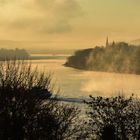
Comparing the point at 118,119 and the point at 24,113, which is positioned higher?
the point at 24,113

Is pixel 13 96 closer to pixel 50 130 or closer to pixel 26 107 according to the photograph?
pixel 26 107

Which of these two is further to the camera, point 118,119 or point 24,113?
point 118,119

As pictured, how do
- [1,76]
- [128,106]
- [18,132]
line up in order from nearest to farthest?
[18,132] < [1,76] < [128,106]

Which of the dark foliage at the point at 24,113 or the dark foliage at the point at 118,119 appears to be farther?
the dark foliage at the point at 118,119

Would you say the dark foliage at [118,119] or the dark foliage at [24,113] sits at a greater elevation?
the dark foliage at [24,113]

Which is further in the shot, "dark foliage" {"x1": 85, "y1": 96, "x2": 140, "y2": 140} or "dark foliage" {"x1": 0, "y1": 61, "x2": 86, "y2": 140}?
"dark foliage" {"x1": 85, "y1": 96, "x2": 140, "y2": 140}

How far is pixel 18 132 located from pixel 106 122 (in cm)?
1154

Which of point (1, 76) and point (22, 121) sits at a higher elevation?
point (1, 76)

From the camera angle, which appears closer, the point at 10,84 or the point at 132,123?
the point at 10,84

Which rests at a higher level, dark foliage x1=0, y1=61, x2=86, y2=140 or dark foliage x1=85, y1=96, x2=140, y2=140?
dark foliage x1=0, y1=61, x2=86, y2=140

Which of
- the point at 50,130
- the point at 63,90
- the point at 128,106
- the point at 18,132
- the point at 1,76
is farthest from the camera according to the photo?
the point at 63,90

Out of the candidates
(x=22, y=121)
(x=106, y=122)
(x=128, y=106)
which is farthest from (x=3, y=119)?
(x=128, y=106)

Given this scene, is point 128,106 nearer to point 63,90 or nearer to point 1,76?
point 1,76

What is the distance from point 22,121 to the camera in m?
22.8
